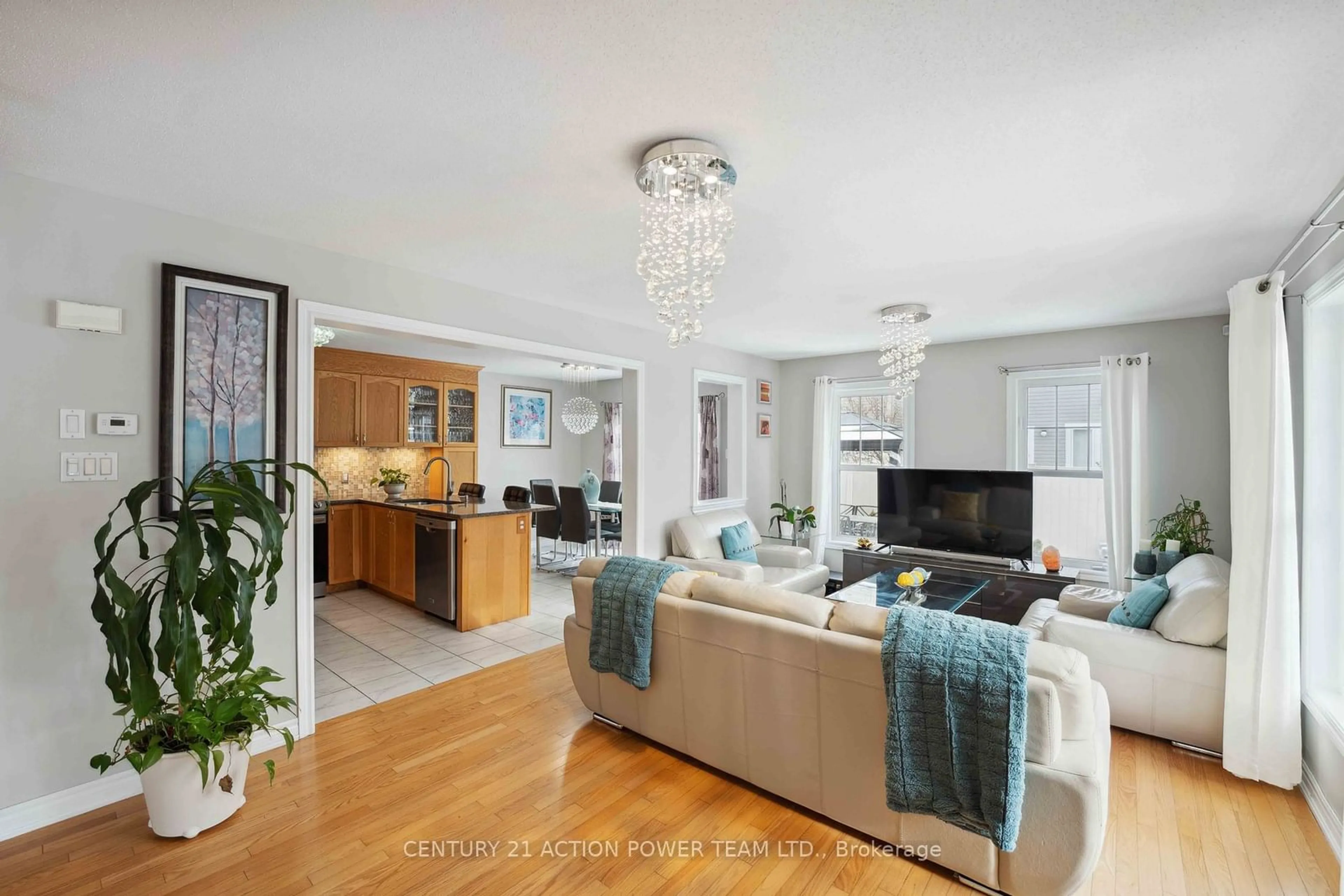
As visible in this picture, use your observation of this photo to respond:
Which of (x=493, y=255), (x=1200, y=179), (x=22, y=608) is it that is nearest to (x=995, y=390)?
(x=1200, y=179)

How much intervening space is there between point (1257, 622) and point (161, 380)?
15.4 feet

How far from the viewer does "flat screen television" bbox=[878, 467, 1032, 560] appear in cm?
480

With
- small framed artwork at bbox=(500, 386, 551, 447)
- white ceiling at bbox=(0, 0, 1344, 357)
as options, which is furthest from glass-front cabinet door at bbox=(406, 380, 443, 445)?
white ceiling at bbox=(0, 0, 1344, 357)

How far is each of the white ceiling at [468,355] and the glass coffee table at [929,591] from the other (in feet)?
8.06

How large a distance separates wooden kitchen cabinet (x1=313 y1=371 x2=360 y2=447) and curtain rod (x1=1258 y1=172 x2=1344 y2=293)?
6662 mm

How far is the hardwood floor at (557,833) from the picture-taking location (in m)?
1.95

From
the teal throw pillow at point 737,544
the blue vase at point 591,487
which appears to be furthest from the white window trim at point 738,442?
the blue vase at point 591,487

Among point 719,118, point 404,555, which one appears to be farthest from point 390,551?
point 719,118

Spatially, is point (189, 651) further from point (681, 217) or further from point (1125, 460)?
point (1125, 460)

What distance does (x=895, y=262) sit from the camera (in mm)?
3156

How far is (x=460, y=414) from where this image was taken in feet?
23.1

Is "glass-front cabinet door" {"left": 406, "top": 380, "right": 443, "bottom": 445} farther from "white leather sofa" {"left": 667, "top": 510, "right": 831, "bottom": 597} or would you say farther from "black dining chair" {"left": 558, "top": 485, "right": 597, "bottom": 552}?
"white leather sofa" {"left": 667, "top": 510, "right": 831, "bottom": 597}

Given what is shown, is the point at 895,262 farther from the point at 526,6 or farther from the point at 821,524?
the point at 821,524

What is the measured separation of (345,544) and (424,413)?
1.62 metres
